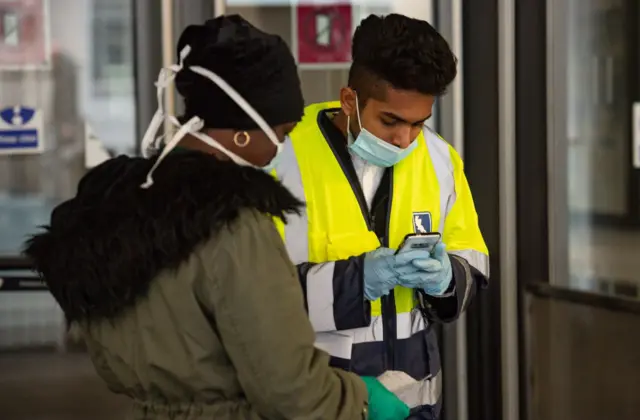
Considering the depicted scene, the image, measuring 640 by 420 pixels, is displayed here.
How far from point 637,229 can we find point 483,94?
0.58 meters

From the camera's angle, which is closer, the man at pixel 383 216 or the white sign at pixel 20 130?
the man at pixel 383 216

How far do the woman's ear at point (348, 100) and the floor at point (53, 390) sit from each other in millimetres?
1171

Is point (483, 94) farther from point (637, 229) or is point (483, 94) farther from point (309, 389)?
point (309, 389)

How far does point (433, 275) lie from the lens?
4.50 feet

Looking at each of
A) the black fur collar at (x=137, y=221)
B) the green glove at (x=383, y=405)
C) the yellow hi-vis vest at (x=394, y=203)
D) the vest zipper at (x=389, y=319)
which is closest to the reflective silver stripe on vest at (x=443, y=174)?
the yellow hi-vis vest at (x=394, y=203)

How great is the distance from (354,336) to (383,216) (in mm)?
233

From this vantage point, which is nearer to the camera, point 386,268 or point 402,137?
point 386,268

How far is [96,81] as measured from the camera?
212 cm

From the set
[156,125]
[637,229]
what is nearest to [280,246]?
[156,125]

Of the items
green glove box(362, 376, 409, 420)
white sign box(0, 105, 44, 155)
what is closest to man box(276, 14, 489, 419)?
green glove box(362, 376, 409, 420)

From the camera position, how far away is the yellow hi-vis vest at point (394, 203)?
4.63 feet

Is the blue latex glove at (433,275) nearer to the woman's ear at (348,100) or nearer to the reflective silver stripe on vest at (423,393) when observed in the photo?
the reflective silver stripe on vest at (423,393)

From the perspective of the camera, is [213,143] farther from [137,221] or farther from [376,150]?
[376,150]

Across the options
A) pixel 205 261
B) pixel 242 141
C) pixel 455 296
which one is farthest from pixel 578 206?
pixel 205 261
